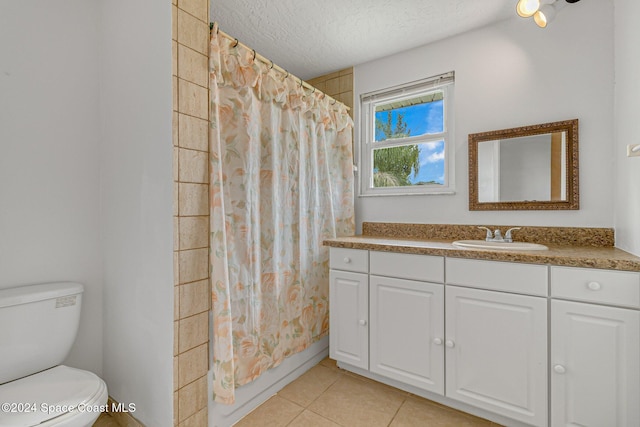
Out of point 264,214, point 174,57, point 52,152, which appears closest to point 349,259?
point 264,214

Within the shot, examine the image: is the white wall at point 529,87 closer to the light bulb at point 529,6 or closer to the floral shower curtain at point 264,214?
the light bulb at point 529,6

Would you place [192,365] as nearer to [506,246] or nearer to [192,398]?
[192,398]

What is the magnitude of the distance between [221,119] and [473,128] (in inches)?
65.6

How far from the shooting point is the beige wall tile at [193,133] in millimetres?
1286

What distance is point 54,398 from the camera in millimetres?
1157

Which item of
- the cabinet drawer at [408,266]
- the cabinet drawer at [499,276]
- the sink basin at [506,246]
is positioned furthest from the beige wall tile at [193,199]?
the sink basin at [506,246]

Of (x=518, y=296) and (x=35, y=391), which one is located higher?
(x=518, y=296)

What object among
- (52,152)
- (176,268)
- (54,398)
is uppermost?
(52,152)

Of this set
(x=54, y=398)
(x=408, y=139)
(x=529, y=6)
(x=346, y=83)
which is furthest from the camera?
(x=346, y=83)

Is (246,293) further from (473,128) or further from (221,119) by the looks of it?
(473,128)

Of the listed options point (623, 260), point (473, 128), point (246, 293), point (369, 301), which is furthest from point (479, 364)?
point (473, 128)

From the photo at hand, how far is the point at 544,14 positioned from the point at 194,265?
6.98 ft

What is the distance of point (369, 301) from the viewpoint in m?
1.85

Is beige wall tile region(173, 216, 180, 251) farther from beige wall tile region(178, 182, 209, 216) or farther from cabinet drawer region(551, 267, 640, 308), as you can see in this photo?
cabinet drawer region(551, 267, 640, 308)
